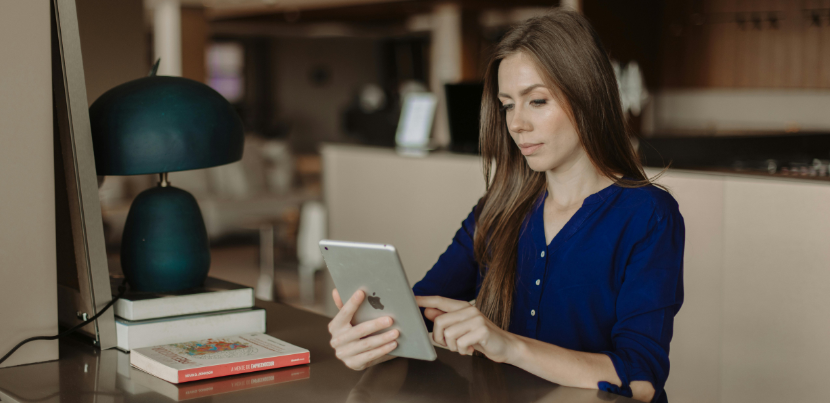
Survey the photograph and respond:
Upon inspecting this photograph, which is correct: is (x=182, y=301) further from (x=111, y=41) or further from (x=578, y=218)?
(x=111, y=41)

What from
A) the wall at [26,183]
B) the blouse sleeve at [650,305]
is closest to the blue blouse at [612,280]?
the blouse sleeve at [650,305]

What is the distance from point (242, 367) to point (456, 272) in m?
0.56

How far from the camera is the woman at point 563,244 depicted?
1.19m

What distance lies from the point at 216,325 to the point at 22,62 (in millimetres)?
545

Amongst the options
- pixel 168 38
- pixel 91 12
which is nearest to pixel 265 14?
pixel 168 38

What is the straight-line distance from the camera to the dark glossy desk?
110cm

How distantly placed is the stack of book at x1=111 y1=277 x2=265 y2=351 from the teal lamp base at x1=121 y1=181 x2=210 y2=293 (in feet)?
0.09

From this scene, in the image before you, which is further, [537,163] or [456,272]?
[456,272]

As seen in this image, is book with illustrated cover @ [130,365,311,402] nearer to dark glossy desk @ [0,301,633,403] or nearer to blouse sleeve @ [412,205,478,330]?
dark glossy desk @ [0,301,633,403]

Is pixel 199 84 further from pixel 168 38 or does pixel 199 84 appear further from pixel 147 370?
pixel 168 38

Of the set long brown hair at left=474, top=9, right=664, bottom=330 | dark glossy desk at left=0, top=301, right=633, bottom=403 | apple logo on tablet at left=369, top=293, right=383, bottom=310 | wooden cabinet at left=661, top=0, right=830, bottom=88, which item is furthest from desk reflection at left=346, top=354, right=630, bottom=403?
wooden cabinet at left=661, top=0, right=830, bottom=88

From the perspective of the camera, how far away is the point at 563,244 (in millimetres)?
1448

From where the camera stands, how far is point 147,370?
47.8 inches

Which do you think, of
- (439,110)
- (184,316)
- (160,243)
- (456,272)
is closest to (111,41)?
(160,243)
